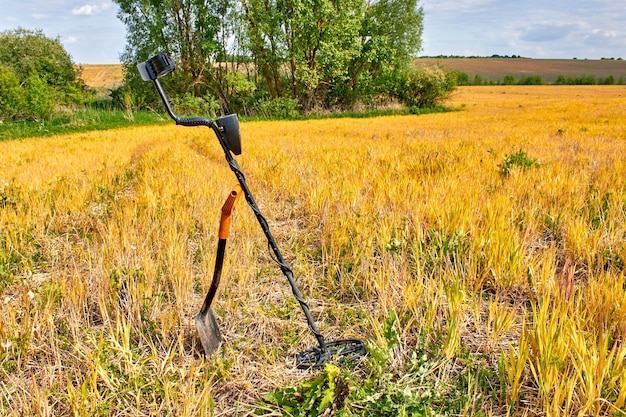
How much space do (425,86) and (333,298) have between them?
30.7m

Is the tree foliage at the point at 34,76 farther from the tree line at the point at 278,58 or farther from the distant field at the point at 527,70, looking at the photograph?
the distant field at the point at 527,70

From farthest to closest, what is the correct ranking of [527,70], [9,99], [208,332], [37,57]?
[527,70] → [37,57] → [9,99] → [208,332]

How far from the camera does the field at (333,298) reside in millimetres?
1717

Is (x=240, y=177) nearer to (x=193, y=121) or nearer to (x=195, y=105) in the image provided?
(x=193, y=121)

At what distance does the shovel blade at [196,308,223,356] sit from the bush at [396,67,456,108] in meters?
30.1

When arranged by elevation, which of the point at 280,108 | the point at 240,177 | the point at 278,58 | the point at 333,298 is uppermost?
the point at 278,58

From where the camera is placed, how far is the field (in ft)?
5.63

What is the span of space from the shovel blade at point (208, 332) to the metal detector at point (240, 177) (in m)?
0.46

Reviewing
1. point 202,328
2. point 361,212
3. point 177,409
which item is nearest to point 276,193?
point 361,212

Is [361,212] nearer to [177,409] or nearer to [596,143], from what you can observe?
[177,409]

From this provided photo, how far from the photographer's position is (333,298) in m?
2.66

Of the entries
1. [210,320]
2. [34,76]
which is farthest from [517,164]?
[34,76]

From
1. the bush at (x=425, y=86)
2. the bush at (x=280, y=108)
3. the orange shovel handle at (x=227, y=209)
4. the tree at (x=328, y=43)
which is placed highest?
the tree at (x=328, y=43)

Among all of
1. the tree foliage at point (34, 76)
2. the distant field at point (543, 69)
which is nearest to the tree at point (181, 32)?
the tree foliage at point (34, 76)
